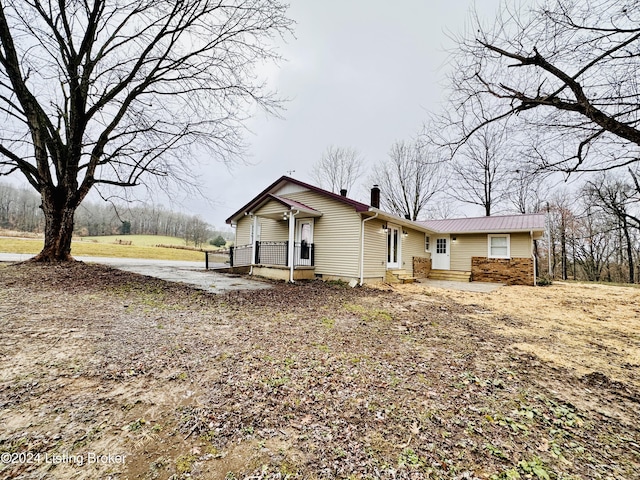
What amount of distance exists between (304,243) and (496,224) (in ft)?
33.9

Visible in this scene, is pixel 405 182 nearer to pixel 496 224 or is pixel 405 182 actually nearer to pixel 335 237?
pixel 496 224

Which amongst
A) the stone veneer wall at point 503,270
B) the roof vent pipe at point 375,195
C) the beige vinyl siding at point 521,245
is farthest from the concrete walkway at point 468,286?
the roof vent pipe at point 375,195

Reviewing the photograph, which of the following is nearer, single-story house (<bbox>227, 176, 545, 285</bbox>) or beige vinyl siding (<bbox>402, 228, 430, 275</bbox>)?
single-story house (<bbox>227, 176, 545, 285</bbox>)

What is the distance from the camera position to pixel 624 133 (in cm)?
378

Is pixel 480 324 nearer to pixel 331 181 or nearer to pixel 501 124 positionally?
pixel 501 124

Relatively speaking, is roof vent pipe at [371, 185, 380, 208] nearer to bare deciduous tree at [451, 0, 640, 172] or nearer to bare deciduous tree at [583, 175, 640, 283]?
bare deciduous tree at [451, 0, 640, 172]

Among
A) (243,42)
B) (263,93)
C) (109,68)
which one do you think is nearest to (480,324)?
(263,93)

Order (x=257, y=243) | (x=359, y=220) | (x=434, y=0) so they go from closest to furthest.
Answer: (x=434, y=0) → (x=359, y=220) → (x=257, y=243)

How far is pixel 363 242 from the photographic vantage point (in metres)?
10.4

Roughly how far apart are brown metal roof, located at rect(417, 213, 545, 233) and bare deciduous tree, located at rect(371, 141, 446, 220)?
21.8 feet

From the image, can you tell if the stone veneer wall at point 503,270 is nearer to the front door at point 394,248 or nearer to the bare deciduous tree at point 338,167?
the front door at point 394,248

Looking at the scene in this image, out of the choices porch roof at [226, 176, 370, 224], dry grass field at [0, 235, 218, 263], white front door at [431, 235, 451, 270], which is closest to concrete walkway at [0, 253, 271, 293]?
porch roof at [226, 176, 370, 224]

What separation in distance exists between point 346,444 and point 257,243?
431 inches

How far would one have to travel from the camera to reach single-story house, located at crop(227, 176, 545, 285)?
1070cm
